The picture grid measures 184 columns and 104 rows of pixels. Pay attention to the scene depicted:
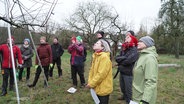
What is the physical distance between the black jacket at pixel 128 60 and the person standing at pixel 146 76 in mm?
1781

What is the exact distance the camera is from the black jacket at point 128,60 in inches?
231

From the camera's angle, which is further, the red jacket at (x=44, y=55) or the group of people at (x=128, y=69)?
the red jacket at (x=44, y=55)

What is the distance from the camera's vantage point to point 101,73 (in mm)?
4832

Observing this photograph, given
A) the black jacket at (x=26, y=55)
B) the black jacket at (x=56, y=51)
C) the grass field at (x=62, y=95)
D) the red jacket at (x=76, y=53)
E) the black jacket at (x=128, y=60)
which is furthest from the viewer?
the black jacket at (x=56, y=51)

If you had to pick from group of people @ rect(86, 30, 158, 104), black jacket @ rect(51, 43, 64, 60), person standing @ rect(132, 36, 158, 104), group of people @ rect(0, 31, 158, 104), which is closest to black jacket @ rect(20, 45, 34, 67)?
black jacket @ rect(51, 43, 64, 60)

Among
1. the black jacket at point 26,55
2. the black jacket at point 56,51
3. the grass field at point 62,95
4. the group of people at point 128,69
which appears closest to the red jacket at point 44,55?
the group of people at point 128,69

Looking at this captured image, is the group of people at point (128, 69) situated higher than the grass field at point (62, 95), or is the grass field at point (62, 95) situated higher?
the group of people at point (128, 69)

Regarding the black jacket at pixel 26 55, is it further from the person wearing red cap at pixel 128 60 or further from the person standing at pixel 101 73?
the person standing at pixel 101 73

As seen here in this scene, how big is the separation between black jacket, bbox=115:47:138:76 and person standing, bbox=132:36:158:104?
178 cm

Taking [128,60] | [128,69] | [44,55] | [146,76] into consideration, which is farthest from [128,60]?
[44,55]

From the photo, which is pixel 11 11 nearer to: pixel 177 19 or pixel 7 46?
pixel 7 46

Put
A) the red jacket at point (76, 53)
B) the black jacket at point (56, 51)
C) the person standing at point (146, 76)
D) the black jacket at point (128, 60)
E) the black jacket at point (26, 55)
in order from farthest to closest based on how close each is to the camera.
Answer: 1. the black jacket at point (56, 51)
2. the black jacket at point (26, 55)
3. the red jacket at point (76, 53)
4. the black jacket at point (128, 60)
5. the person standing at point (146, 76)

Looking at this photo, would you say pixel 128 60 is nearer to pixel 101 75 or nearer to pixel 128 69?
pixel 128 69

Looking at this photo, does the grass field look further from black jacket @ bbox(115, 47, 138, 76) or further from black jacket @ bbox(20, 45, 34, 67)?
black jacket @ bbox(115, 47, 138, 76)
